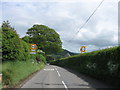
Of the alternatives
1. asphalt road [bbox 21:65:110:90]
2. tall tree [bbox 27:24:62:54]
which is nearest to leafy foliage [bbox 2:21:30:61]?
asphalt road [bbox 21:65:110:90]

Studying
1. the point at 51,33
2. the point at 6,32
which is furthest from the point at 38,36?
the point at 6,32

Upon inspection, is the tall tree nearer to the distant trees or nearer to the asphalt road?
the distant trees

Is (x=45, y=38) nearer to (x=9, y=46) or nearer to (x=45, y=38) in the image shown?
(x=45, y=38)

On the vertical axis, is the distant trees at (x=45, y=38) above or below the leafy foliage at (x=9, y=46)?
above

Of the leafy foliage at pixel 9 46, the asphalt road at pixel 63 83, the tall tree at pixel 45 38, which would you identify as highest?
the tall tree at pixel 45 38

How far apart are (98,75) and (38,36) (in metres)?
39.6

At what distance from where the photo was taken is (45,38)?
168 ft

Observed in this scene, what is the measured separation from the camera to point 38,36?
167 feet

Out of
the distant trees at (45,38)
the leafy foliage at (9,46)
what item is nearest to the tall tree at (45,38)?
the distant trees at (45,38)

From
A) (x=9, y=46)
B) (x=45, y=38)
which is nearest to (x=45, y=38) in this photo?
(x=45, y=38)

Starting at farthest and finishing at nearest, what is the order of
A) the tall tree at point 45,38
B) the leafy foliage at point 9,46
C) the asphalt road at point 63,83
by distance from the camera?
the tall tree at point 45,38 < the leafy foliage at point 9,46 < the asphalt road at point 63,83

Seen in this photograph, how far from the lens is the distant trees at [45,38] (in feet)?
168

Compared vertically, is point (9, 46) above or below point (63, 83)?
above

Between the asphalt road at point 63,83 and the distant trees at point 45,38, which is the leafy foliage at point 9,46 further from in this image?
the distant trees at point 45,38
